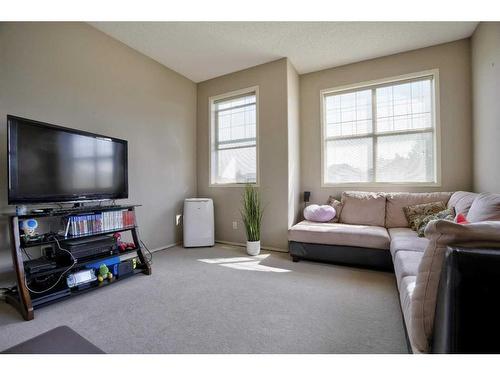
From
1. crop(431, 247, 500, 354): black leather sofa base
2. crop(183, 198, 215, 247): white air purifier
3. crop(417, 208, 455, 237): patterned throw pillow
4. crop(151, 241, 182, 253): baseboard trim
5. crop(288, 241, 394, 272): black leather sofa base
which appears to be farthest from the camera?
crop(183, 198, 215, 247): white air purifier

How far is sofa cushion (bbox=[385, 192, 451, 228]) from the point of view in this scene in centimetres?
279

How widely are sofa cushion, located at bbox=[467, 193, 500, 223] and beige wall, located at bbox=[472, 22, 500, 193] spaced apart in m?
0.69

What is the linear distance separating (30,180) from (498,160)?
411cm

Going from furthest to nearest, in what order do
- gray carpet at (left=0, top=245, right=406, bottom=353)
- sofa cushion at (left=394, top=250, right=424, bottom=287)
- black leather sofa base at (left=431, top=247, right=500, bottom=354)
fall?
sofa cushion at (left=394, top=250, right=424, bottom=287), gray carpet at (left=0, top=245, right=406, bottom=353), black leather sofa base at (left=431, top=247, right=500, bottom=354)

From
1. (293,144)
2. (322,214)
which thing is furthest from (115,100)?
(322,214)

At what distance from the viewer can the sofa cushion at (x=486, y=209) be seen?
1.62 m

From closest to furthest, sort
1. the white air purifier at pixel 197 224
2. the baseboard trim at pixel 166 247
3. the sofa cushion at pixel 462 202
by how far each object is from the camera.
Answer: the sofa cushion at pixel 462 202 → the baseboard trim at pixel 166 247 → the white air purifier at pixel 197 224

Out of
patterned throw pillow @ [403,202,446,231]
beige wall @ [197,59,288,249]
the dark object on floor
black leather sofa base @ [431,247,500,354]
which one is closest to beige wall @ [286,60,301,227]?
beige wall @ [197,59,288,249]

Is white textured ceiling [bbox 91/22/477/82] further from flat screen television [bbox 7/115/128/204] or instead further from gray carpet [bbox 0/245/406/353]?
gray carpet [bbox 0/245/406/353]

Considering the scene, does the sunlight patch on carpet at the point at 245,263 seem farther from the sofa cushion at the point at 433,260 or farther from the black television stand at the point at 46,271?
the sofa cushion at the point at 433,260

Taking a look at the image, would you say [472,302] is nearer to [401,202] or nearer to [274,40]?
[401,202]

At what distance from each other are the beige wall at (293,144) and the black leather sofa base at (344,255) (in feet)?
1.71

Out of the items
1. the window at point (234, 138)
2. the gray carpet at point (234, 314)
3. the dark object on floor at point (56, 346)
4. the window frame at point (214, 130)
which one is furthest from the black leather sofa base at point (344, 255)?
the dark object on floor at point (56, 346)
